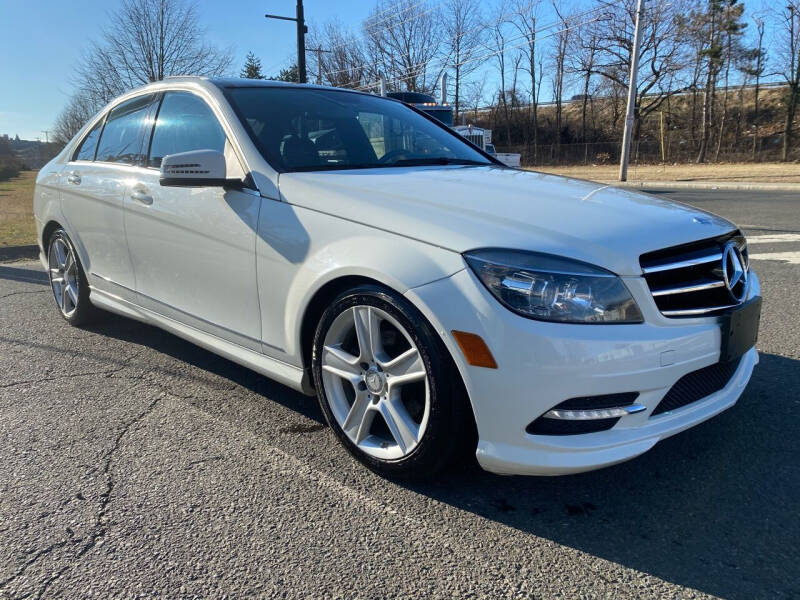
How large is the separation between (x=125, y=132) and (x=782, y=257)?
631 cm

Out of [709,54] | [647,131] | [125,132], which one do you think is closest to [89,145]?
[125,132]

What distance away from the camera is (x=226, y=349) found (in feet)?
10.3

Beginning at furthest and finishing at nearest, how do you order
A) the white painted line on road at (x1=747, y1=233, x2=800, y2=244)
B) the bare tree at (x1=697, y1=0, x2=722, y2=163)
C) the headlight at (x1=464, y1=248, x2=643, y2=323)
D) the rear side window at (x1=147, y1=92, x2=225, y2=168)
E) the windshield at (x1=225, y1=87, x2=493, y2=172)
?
the bare tree at (x1=697, y1=0, x2=722, y2=163) → the white painted line on road at (x1=747, y1=233, x2=800, y2=244) → the rear side window at (x1=147, y1=92, x2=225, y2=168) → the windshield at (x1=225, y1=87, x2=493, y2=172) → the headlight at (x1=464, y1=248, x2=643, y2=323)

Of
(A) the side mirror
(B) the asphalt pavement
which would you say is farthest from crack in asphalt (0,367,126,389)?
(A) the side mirror

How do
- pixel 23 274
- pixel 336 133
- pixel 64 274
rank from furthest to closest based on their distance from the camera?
1. pixel 23 274
2. pixel 64 274
3. pixel 336 133

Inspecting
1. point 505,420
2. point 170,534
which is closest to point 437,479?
point 505,420

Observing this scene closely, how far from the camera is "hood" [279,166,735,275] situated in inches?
85.7

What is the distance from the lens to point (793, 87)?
132 ft

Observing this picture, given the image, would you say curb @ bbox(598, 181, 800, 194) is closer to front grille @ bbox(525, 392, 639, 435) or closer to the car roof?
the car roof

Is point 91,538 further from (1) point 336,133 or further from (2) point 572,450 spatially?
(1) point 336,133

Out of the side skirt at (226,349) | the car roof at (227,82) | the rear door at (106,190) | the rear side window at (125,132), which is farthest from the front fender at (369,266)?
the rear side window at (125,132)

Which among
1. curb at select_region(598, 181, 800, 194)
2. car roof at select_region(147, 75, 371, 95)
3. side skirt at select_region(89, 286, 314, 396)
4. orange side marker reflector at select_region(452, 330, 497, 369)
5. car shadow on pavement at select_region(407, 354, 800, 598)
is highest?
car roof at select_region(147, 75, 371, 95)

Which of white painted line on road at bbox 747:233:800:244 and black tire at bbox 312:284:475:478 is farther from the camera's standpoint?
white painted line on road at bbox 747:233:800:244

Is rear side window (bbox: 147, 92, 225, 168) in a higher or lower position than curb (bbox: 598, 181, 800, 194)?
higher
